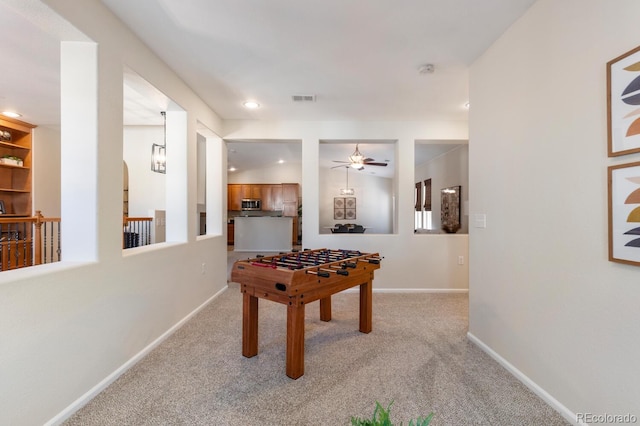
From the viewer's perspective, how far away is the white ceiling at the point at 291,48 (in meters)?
1.93

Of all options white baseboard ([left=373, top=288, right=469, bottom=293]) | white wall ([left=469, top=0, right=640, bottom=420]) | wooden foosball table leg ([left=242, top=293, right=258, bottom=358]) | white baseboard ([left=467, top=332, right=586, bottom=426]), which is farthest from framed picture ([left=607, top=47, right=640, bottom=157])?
white baseboard ([left=373, top=288, right=469, bottom=293])

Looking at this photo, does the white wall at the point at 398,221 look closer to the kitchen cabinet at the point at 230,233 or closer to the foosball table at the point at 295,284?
the foosball table at the point at 295,284

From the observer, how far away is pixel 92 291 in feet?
5.97

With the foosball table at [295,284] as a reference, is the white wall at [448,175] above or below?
above

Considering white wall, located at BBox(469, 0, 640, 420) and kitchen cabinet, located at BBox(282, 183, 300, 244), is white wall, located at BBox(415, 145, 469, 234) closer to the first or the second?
white wall, located at BBox(469, 0, 640, 420)

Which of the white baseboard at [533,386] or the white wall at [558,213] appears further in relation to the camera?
the white baseboard at [533,386]

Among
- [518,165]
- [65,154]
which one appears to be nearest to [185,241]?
[65,154]

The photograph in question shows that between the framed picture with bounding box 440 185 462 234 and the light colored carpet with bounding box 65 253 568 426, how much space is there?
2.79 m

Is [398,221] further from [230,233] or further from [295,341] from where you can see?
[230,233]

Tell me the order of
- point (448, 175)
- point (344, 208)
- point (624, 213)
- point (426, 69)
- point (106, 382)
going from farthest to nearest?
point (344, 208) < point (448, 175) < point (426, 69) < point (106, 382) < point (624, 213)

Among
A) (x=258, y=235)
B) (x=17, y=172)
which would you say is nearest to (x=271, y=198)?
(x=258, y=235)

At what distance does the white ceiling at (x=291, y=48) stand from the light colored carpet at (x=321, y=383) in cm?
229

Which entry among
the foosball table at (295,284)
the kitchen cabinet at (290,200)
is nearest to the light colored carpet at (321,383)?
the foosball table at (295,284)

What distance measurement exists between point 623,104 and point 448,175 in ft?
15.5
